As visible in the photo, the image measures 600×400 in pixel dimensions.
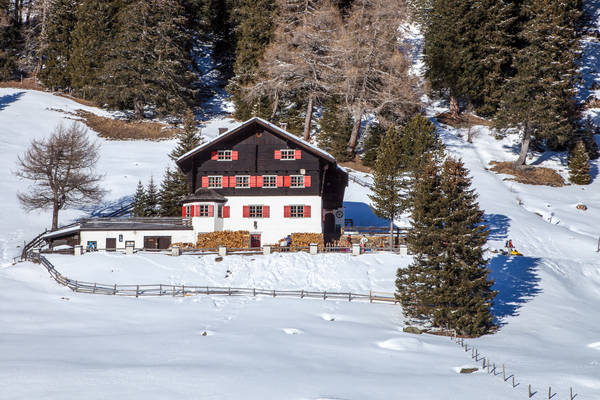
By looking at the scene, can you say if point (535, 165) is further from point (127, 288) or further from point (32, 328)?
point (32, 328)

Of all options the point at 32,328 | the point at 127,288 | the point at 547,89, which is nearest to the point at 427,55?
the point at 547,89

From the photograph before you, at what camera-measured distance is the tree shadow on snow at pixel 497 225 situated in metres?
41.3

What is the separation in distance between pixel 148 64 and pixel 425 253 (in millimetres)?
52330

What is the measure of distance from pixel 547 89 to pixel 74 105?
60.0 m

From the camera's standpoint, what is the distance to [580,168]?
53.9m

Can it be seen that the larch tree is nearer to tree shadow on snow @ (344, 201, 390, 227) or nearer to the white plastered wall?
tree shadow on snow @ (344, 201, 390, 227)

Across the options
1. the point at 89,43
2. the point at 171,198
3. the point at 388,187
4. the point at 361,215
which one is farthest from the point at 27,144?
the point at 388,187

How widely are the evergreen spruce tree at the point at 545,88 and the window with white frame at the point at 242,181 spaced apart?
33.0 meters

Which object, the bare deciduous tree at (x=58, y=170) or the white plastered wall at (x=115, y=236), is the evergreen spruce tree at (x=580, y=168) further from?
the bare deciduous tree at (x=58, y=170)

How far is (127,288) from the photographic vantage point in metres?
29.8

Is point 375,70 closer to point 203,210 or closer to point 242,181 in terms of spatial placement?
point 242,181

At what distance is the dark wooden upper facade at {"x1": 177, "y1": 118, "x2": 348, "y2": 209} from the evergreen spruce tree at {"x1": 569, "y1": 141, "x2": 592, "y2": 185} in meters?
30.6

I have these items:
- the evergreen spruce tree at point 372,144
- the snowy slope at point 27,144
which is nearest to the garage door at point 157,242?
the snowy slope at point 27,144

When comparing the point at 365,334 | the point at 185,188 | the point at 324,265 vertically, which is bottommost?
the point at 365,334
